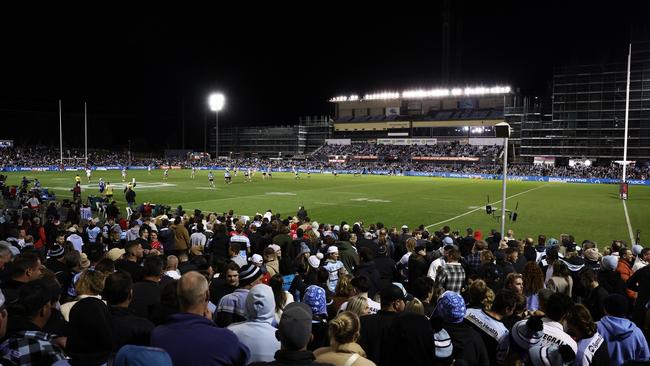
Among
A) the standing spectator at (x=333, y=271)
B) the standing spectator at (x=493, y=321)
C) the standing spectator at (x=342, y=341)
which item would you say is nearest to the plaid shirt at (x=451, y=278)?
the standing spectator at (x=333, y=271)

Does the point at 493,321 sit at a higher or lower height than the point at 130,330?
lower

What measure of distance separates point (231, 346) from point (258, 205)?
2846 centimetres

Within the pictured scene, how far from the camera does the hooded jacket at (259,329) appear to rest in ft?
12.6

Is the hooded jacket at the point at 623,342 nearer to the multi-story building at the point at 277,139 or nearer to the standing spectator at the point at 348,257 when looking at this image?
the standing spectator at the point at 348,257

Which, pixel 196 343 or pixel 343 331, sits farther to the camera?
pixel 343 331

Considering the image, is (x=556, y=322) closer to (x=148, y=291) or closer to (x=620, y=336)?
(x=620, y=336)

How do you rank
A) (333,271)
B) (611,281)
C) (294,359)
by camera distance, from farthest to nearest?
(333,271), (611,281), (294,359)

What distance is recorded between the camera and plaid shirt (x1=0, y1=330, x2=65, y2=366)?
333 centimetres

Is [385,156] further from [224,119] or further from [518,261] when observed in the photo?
[518,261]

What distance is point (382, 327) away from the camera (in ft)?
14.8

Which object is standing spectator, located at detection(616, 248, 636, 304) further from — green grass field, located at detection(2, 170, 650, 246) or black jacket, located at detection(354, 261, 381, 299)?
green grass field, located at detection(2, 170, 650, 246)

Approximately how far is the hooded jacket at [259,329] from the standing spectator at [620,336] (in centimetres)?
337

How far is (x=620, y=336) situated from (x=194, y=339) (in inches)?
163

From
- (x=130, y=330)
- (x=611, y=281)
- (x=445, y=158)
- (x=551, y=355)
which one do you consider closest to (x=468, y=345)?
(x=551, y=355)
